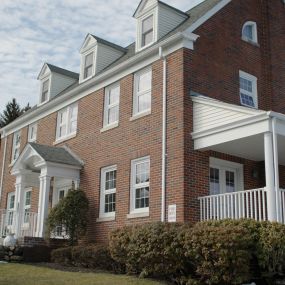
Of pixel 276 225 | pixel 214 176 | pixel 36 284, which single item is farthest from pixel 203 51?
pixel 36 284

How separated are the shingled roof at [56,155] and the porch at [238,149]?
6.29 m

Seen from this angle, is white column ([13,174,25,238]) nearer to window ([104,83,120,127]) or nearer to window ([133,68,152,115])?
window ([104,83,120,127])

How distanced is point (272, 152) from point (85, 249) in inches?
258

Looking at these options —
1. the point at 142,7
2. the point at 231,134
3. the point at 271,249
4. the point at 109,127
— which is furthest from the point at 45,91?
the point at 271,249

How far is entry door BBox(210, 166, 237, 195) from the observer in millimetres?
15555

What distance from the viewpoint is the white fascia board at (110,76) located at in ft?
51.6

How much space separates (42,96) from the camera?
2516 cm

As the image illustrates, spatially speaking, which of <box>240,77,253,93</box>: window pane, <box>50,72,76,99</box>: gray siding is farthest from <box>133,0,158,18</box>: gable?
<box>50,72,76,99</box>: gray siding

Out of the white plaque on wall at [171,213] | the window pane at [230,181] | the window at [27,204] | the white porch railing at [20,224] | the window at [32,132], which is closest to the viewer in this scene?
the white plaque on wall at [171,213]

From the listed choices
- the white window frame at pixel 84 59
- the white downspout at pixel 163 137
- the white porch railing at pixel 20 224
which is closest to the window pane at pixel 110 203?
the white downspout at pixel 163 137

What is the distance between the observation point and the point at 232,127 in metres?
13.6

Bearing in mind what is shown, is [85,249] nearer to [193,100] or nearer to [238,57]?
[193,100]

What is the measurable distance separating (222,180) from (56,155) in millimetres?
7090

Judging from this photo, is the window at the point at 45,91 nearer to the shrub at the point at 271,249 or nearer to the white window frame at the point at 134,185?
the white window frame at the point at 134,185
